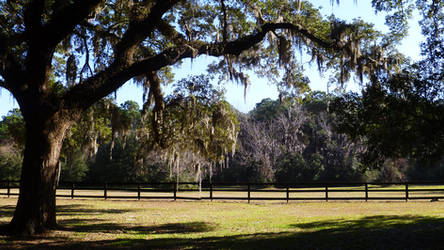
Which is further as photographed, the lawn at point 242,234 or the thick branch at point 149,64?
the thick branch at point 149,64

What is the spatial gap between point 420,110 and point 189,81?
355 inches

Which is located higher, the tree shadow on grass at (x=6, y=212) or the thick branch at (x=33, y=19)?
the thick branch at (x=33, y=19)

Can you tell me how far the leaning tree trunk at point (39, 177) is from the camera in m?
8.99

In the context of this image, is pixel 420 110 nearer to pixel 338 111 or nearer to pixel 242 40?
pixel 338 111

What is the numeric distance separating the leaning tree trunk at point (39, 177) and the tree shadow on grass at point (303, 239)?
106cm

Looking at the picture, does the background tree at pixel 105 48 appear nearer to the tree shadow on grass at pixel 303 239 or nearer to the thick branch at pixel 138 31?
the thick branch at pixel 138 31

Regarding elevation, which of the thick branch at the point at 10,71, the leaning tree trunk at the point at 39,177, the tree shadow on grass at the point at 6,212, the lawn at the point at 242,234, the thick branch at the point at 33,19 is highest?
the thick branch at the point at 33,19

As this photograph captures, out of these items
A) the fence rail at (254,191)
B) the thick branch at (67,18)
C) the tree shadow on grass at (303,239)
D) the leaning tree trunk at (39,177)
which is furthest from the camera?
the fence rail at (254,191)

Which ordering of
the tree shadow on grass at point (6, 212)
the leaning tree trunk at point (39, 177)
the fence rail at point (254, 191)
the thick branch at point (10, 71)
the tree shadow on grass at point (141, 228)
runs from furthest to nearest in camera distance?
the fence rail at point (254, 191) < the tree shadow on grass at point (6, 212) < the tree shadow on grass at point (141, 228) < the thick branch at point (10, 71) < the leaning tree trunk at point (39, 177)

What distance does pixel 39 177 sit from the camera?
9.11 m

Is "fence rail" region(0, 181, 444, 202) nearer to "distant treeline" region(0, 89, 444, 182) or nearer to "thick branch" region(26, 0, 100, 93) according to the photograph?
"distant treeline" region(0, 89, 444, 182)

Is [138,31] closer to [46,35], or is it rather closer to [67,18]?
[67,18]

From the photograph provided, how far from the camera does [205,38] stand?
43.7 feet

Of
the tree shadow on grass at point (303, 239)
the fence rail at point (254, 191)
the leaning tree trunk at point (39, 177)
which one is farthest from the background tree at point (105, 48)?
the fence rail at point (254, 191)
